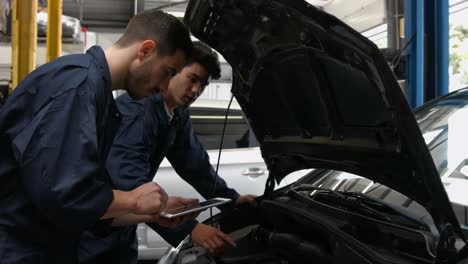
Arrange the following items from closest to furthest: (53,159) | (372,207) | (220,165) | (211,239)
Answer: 1. (53,159)
2. (372,207)
3. (211,239)
4. (220,165)

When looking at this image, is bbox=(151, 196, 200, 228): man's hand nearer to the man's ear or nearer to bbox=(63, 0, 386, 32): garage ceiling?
the man's ear

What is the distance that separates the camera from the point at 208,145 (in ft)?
13.6

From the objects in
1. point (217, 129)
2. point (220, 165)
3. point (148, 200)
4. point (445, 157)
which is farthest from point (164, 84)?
point (217, 129)

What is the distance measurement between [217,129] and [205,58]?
7.33 feet

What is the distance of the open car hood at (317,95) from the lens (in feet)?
3.70

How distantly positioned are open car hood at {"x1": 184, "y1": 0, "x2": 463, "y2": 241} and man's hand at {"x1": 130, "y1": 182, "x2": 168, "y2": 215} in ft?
2.00

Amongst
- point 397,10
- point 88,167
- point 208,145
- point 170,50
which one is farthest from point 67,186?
point 397,10

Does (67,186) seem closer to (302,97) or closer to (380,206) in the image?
(302,97)

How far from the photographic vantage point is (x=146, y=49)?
4.45 feet

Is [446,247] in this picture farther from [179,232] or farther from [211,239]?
[179,232]

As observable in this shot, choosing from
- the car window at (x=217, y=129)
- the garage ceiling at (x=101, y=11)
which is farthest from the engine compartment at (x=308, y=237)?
the garage ceiling at (x=101, y=11)

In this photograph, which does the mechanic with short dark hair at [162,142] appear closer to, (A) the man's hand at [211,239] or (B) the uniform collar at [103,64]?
(A) the man's hand at [211,239]

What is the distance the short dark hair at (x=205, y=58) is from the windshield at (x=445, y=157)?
739 mm

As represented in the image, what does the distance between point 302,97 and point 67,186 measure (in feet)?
3.07
